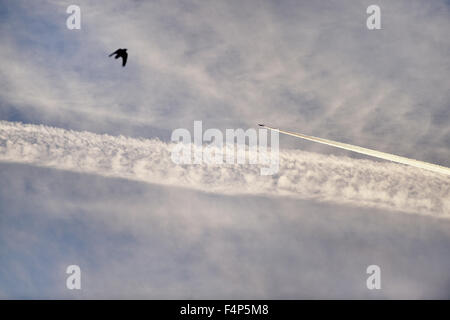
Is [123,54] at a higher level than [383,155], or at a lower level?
higher

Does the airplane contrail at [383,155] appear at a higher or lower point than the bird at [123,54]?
lower

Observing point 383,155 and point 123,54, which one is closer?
point 383,155

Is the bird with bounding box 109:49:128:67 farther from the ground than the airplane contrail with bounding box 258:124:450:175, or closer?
farther from the ground

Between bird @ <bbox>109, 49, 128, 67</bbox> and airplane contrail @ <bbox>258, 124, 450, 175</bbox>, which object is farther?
bird @ <bbox>109, 49, 128, 67</bbox>

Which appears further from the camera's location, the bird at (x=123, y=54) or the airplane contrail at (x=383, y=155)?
the bird at (x=123, y=54)
